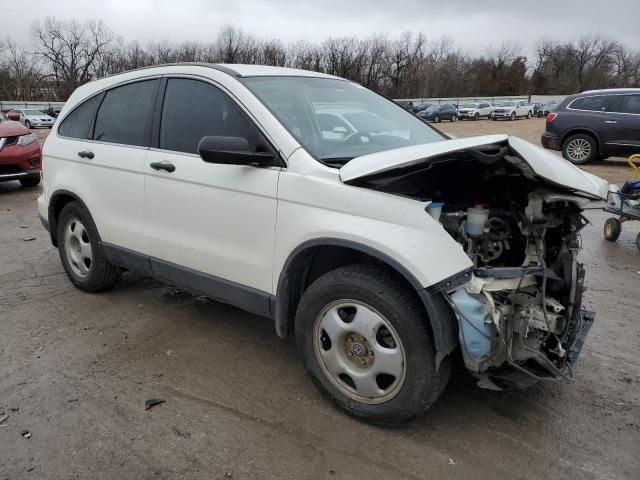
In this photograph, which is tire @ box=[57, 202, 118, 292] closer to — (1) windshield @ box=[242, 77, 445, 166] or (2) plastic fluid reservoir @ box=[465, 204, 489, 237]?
(1) windshield @ box=[242, 77, 445, 166]

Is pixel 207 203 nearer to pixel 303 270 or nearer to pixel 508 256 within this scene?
pixel 303 270

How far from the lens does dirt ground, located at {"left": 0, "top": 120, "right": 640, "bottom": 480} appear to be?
2465 millimetres

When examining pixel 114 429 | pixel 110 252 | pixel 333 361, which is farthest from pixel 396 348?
pixel 110 252

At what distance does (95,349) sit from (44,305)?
111 cm

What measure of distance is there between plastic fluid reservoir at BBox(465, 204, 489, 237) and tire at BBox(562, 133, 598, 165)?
1209 cm

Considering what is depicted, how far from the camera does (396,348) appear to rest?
2533 mm

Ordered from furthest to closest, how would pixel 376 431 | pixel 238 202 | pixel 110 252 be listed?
pixel 110 252, pixel 238 202, pixel 376 431

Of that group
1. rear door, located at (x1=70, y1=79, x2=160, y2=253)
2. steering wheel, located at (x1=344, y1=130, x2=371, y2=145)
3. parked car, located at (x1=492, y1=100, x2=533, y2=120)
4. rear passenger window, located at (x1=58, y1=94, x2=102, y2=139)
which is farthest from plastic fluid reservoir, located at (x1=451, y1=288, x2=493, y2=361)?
parked car, located at (x1=492, y1=100, x2=533, y2=120)

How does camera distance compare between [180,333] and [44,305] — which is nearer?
[180,333]

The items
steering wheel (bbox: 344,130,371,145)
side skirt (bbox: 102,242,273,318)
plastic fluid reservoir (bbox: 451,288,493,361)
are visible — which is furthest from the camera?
steering wheel (bbox: 344,130,371,145)

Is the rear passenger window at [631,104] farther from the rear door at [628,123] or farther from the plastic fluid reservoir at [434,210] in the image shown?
the plastic fluid reservoir at [434,210]

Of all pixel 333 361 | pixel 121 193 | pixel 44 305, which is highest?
pixel 121 193

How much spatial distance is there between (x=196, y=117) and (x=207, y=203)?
628 mm

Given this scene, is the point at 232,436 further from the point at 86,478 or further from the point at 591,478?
the point at 591,478
